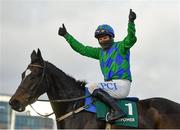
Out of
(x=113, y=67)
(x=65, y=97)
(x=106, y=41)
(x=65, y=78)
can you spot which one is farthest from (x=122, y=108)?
(x=106, y=41)

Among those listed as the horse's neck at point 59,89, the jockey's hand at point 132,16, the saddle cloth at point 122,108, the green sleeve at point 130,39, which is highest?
the jockey's hand at point 132,16

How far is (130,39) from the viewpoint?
8961 millimetres

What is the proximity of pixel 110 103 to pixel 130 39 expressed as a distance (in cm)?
139

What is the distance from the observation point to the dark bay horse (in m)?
8.90

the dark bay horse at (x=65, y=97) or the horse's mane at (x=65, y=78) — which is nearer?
the dark bay horse at (x=65, y=97)

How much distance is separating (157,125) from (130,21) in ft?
7.50

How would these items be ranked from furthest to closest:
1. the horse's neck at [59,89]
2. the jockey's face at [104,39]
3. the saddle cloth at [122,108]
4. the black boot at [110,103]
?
the jockey's face at [104,39] → the horse's neck at [59,89] → the saddle cloth at [122,108] → the black boot at [110,103]

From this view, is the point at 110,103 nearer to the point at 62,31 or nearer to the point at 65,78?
the point at 65,78

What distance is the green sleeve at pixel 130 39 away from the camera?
888 centimetres

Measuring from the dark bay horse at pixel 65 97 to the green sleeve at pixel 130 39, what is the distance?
1.24 m

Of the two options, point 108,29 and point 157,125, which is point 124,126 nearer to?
point 157,125

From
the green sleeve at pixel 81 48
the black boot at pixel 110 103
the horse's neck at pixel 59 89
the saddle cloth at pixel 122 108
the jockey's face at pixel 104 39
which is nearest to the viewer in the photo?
the black boot at pixel 110 103

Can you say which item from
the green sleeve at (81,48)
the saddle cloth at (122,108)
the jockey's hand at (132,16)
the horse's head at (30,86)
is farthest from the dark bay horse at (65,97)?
the jockey's hand at (132,16)

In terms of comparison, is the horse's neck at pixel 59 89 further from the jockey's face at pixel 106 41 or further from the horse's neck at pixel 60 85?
the jockey's face at pixel 106 41
